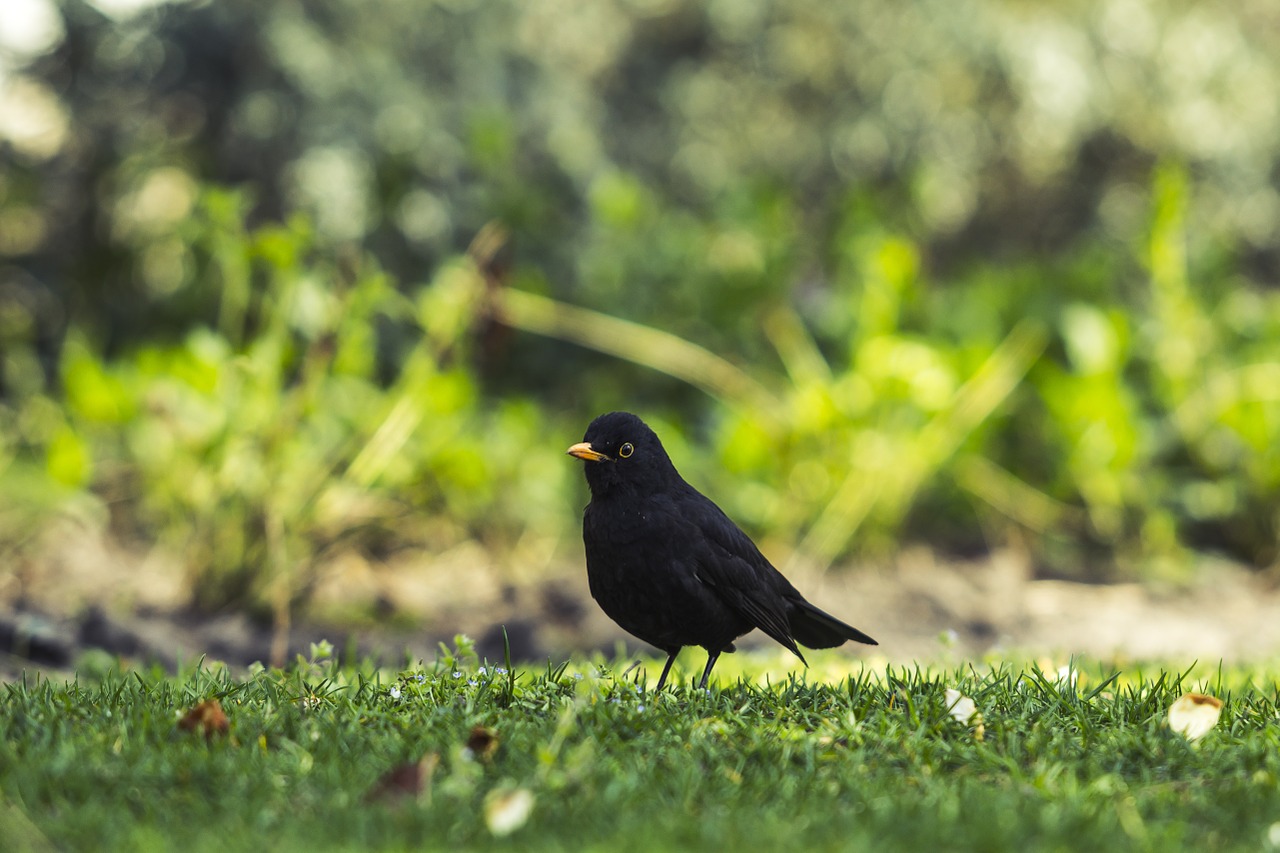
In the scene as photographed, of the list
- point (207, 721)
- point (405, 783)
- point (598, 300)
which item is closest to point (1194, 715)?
point (405, 783)

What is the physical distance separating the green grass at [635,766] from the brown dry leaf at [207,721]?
0.11ft

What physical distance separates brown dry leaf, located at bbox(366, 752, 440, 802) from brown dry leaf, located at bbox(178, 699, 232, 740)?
1.55 ft

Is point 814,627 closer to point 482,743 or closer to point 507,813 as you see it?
point 482,743

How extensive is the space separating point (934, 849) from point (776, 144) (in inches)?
395

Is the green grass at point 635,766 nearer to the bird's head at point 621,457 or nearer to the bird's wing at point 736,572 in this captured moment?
the bird's wing at point 736,572

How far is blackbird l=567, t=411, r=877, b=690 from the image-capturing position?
2.99 metres

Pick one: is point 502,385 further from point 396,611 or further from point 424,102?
point 396,611

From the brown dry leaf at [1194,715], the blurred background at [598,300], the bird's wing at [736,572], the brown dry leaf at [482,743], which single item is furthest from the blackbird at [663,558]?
the blurred background at [598,300]

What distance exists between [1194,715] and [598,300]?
5.19m

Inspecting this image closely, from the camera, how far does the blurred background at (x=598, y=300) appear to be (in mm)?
5250

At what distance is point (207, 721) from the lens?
256 centimetres

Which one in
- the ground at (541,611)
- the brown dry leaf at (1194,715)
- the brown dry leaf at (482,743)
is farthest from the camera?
the ground at (541,611)

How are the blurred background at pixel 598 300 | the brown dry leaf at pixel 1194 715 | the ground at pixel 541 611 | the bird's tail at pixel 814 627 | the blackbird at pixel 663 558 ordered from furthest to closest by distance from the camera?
the blurred background at pixel 598 300
the ground at pixel 541 611
the bird's tail at pixel 814 627
the blackbird at pixel 663 558
the brown dry leaf at pixel 1194 715

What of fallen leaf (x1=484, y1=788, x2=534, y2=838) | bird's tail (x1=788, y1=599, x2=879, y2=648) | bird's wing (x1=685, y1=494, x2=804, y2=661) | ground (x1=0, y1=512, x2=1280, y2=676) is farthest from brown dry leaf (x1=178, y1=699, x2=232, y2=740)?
ground (x1=0, y1=512, x2=1280, y2=676)
